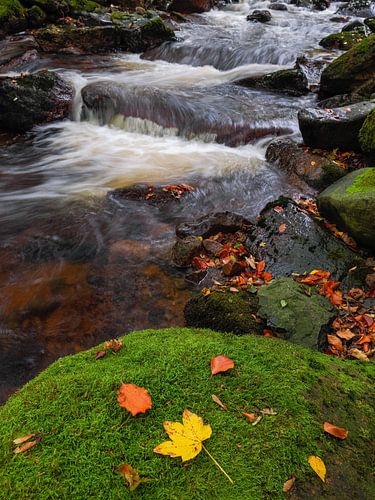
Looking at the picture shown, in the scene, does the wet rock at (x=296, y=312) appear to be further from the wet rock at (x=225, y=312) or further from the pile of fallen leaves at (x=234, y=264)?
the pile of fallen leaves at (x=234, y=264)

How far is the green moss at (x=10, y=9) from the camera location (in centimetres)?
1636

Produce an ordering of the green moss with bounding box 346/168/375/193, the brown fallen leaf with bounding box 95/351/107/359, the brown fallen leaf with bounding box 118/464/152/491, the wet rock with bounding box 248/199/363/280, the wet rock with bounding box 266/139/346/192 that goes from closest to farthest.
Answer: the brown fallen leaf with bounding box 118/464/152/491 → the brown fallen leaf with bounding box 95/351/107/359 → the wet rock with bounding box 248/199/363/280 → the green moss with bounding box 346/168/375/193 → the wet rock with bounding box 266/139/346/192

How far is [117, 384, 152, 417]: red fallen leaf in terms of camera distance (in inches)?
72.1

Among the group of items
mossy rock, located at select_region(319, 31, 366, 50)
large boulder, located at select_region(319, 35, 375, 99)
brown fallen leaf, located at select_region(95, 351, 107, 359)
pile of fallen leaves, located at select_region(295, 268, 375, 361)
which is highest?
mossy rock, located at select_region(319, 31, 366, 50)

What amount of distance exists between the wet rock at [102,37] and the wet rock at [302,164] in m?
11.4

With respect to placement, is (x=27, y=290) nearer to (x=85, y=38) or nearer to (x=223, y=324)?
(x=223, y=324)

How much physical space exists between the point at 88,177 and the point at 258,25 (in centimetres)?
1709

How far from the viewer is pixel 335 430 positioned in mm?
1854

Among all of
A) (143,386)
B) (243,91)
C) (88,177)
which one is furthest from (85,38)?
(143,386)

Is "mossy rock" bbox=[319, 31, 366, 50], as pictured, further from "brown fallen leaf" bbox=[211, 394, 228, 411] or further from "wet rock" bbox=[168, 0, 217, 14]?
"brown fallen leaf" bbox=[211, 394, 228, 411]

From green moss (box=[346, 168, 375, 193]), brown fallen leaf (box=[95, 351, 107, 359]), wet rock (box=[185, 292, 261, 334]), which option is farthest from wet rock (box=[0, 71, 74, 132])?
brown fallen leaf (box=[95, 351, 107, 359])

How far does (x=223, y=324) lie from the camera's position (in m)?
3.81

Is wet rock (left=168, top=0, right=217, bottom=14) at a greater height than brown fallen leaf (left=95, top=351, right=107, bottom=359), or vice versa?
wet rock (left=168, top=0, right=217, bottom=14)

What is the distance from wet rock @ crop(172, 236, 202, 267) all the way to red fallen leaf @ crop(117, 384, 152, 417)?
138 inches
